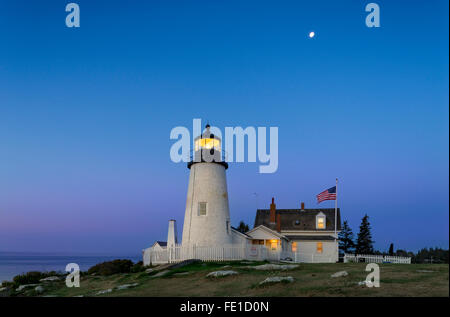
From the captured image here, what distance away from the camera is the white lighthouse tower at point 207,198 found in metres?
29.8

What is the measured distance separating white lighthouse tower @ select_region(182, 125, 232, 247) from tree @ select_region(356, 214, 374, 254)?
99.8 ft

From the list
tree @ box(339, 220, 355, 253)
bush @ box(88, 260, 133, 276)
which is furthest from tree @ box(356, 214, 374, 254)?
bush @ box(88, 260, 133, 276)

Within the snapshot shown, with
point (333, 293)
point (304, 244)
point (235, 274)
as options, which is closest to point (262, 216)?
point (304, 244)

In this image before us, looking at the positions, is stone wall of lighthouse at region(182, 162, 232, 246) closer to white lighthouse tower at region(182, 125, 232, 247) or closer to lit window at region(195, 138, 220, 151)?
white lighthouse tower at region(182, 125, 232, 247)

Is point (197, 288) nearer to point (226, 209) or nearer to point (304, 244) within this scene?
point (226, 209)

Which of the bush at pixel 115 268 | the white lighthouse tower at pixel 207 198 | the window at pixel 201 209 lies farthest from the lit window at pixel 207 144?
the bush at pixel 115 268

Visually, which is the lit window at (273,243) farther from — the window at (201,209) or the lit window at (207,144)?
the lit window at (207,144)

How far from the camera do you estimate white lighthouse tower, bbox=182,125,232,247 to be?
29.8m

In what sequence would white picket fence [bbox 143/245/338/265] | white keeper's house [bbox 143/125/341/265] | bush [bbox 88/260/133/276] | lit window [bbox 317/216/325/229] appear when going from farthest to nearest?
lit window [bbox 317/216/325/229] → bush [bbox 88/260/133/276] → white keeper's house [bbox 143/125/341/265] → white picket fence [bbox 143/245/338/265]

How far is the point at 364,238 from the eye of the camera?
5472 centimetres

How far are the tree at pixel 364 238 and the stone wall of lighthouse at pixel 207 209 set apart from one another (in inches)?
1198

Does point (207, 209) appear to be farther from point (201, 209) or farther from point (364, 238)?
point (364, 238)
